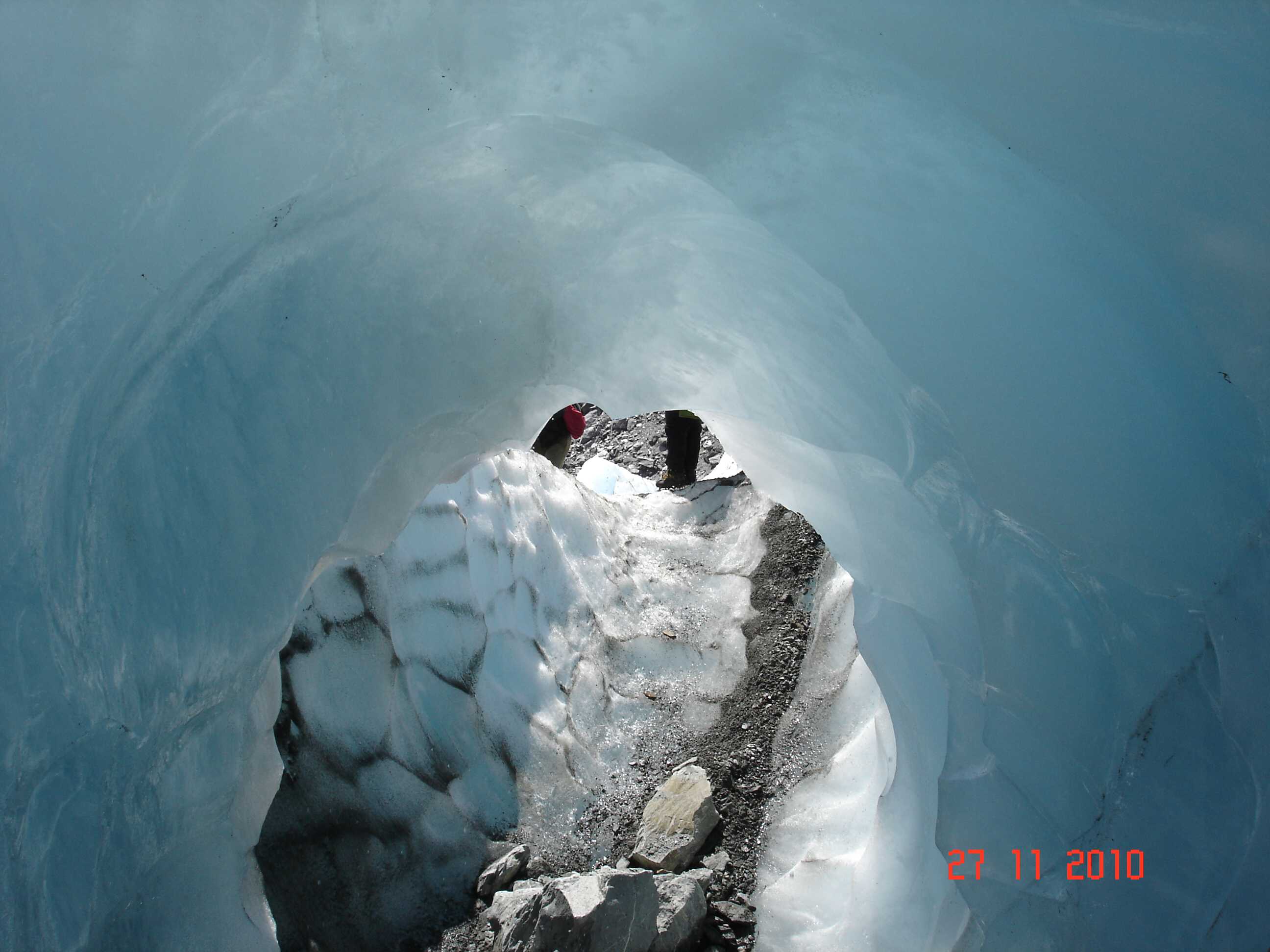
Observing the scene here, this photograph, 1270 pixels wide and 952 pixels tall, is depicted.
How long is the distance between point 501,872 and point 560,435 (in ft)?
8.07

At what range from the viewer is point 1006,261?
154 centimetres

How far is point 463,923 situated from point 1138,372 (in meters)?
2.37

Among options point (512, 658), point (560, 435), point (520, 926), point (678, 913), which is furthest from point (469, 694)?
point (560, 435)

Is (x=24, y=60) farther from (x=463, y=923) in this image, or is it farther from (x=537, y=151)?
(x=463, y=923)

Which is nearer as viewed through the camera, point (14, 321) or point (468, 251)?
point (14, 321)

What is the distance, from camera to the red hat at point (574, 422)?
Answer: 4.83 m

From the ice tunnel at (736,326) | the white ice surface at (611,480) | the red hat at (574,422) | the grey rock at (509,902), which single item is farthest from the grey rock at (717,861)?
the red hat at (574,422)

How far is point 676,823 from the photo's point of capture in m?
2.88

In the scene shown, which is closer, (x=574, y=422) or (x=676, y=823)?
(x=676, y=823)

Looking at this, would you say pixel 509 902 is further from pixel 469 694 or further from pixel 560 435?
pixel 560 435

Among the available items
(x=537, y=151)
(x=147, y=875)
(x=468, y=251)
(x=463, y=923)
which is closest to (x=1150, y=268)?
(x=537, y=151)

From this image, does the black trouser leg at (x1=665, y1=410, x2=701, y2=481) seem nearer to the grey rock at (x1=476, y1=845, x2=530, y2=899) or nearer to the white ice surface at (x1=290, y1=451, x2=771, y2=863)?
the white ice surface at (x1=290, y1=451, x2=771, y2=863)
